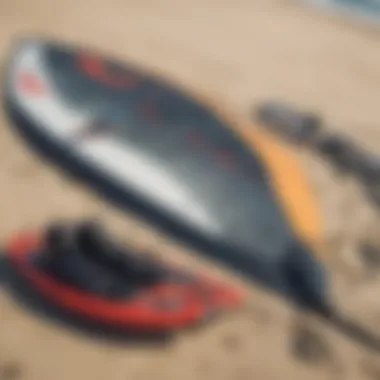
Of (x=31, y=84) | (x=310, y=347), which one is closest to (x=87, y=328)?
(x=310, y=347)

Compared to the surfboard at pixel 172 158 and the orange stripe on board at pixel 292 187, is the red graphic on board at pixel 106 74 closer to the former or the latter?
the surfboard at pixel 172 158

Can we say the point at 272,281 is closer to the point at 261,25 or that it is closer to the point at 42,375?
the point at 42,375

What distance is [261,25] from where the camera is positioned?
1.04 m

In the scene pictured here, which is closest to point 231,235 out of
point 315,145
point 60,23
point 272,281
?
point 272,281

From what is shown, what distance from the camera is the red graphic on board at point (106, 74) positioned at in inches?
31.9

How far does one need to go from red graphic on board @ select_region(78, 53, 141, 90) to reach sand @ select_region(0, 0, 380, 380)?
0.16 ft

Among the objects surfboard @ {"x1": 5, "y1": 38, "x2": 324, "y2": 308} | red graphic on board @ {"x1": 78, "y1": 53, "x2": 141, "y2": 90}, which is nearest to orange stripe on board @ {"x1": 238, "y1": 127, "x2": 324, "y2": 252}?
surfboard @ {"x1": 5, "y1": 38, "x2": 324, "y2": 308}

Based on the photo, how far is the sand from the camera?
60 cm

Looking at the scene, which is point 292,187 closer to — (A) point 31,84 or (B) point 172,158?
(B) point 172,158

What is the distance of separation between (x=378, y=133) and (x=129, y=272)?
1.08 feet

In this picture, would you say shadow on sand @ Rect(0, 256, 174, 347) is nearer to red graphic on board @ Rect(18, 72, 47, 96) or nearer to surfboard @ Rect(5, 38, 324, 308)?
surfboard @ Rect(5, 38, 324, 308)

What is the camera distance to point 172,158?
0.72 metres

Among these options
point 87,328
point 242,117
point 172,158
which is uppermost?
point 242,117

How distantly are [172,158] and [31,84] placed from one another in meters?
0.17
